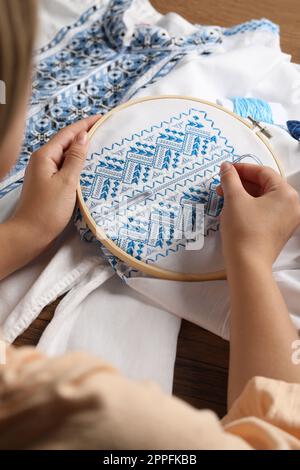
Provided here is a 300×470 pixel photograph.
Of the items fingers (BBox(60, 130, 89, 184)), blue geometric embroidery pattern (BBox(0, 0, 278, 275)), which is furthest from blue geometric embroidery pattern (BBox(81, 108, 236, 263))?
blue geometric embroidery pattern (BBox(0, 0, 278, 275))

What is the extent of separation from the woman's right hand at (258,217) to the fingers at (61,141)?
0.63ft

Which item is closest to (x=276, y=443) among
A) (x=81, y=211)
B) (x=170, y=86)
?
(x=81, y=211)

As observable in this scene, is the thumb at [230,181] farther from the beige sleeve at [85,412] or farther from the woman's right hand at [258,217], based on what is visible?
the beige sleeve at [85,412]

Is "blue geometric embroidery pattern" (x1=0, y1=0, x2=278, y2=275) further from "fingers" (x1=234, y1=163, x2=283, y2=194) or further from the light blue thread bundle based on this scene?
"fingers" (x1=234, y1=163, x2=283, y2=194)

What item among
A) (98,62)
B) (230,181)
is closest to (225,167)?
(230,181)

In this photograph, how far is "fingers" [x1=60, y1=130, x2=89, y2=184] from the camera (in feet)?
2.10

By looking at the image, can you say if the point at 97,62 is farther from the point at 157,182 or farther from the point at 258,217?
the point at 258,217

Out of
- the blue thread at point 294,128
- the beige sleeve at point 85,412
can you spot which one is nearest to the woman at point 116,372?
the beige sleeve at point 85,412

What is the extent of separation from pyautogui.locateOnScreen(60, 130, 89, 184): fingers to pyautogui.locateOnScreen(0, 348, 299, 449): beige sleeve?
0.35 metres

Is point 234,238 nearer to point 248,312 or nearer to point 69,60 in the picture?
point 248,312

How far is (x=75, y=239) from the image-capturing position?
0.66 metres

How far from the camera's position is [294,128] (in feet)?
2.36

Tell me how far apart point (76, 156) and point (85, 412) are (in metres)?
0.41

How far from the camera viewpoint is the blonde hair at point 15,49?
32 centimetres
